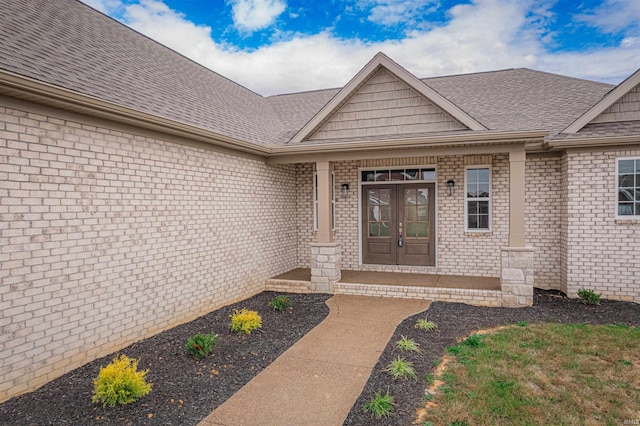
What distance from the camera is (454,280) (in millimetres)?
8211

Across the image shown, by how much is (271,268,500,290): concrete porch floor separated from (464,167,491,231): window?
51.1 inches

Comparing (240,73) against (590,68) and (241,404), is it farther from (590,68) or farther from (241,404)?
(241,404)

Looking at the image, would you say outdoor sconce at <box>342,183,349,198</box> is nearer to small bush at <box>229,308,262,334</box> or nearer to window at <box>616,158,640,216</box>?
small bush at <box>229,308,262,334</box>

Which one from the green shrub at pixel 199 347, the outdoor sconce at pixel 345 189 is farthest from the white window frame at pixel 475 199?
the green shrub at pixel 199 347

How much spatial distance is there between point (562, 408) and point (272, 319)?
419 cm

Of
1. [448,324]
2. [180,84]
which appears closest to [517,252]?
[448,324]

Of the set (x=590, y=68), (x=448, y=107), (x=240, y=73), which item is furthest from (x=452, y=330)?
(x=240, y=73)

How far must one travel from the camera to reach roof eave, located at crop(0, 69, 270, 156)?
3525 millimetres

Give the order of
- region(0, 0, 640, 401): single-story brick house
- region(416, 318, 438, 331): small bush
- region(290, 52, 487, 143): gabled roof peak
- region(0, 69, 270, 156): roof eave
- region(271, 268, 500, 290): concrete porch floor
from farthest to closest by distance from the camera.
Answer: region(271, 268, 500, 290): concrete porch floor, region(290, 52, 487, 143): gabled roof peak, region(416, 318, 438, 331): small bush, region(0, 0, 640, 401): single-story brick house, region(0, 69, 270, 156): roof eave

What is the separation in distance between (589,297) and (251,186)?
7060mm

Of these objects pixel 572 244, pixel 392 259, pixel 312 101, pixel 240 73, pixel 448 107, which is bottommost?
pixel 392 259

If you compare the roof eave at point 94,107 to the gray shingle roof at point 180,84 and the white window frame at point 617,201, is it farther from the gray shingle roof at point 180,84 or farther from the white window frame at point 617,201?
the white window frame at point 617,201

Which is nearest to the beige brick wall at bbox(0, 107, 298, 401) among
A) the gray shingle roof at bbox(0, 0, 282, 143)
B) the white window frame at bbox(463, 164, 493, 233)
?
the gray shingle roof at bbox(0, 0, 282, 143)

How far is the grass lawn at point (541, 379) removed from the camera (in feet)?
10.9
